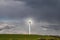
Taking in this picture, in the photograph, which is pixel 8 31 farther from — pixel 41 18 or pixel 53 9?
pixel 53 9

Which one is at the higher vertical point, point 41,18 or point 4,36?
point 41,18

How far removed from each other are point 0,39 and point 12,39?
0.46 m

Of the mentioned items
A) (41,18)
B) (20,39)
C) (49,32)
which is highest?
(41,18)

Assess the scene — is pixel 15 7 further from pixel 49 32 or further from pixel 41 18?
pixel 49 32

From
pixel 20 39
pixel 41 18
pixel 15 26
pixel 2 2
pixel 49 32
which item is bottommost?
pixel 20 39

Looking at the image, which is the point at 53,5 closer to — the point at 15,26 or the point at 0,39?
the point at 15,26

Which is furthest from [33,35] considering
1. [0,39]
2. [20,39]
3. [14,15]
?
[0,39]

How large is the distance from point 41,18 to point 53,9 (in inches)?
22.5

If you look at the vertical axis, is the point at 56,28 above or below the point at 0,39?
above

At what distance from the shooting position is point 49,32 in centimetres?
356

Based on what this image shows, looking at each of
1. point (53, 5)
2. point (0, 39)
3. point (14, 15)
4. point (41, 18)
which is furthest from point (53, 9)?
point (0, 39)

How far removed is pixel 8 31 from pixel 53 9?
1.89 meters

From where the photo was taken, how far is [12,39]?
3.49 metres

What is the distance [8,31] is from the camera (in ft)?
11.5
